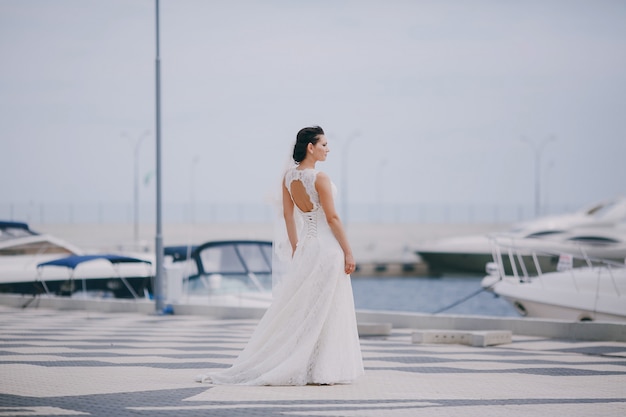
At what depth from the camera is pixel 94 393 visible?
8.43 metres

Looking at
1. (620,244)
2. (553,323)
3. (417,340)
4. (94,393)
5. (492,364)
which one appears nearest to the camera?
(94,393)

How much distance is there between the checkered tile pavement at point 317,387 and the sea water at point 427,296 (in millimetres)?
26383

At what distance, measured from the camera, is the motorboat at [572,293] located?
60.6 ft

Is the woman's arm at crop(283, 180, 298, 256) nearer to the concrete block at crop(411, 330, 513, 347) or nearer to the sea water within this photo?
the concrete block at crop(411, 330, 513, 347)

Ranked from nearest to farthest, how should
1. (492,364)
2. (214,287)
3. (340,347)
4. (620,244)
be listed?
(340,347)
(492,364)
(214,287)
(620,244)

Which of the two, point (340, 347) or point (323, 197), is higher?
point (323, 197)

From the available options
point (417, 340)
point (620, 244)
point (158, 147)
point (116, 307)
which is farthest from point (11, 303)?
point (620, 244)

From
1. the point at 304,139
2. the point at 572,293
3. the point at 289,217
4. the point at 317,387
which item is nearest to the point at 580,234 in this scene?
the point at 572,293

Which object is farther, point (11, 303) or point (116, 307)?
point (11, 303)

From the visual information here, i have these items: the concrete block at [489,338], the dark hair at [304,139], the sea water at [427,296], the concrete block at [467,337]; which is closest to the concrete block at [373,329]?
the concrete block at [467,337]

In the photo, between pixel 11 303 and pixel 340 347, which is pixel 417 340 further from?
pixel 11 303

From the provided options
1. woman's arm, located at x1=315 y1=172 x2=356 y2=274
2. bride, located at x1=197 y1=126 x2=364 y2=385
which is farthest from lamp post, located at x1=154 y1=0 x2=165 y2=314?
woman's arm, located at x1=315 y1=172 x2=356 y2=274

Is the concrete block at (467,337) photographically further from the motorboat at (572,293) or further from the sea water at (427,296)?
the sea water at (427,296)

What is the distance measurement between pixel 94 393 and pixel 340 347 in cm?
212
